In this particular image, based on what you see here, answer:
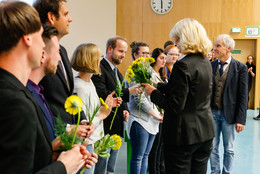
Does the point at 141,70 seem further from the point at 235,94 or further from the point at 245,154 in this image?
the point at 245,154

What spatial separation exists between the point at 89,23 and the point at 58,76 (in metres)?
5.54

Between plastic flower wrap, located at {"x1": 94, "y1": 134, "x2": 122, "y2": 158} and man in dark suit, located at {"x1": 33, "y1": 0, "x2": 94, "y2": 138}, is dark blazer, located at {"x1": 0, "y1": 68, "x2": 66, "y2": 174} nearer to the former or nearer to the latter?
plastic flower wrap, located at {"x1": 94, "y1": 134, "x2": 122, "y2": 158}

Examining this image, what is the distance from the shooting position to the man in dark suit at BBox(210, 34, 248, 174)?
336 cm

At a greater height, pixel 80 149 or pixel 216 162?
pixel 80 149

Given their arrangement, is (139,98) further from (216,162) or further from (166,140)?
(216,162)

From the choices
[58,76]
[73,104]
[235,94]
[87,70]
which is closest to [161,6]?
[235,94]

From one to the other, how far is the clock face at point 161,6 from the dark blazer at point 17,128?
31.3 ft

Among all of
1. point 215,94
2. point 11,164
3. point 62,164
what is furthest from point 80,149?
point 215,94

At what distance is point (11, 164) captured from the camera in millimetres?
774

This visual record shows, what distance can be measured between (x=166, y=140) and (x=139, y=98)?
3.18 ft

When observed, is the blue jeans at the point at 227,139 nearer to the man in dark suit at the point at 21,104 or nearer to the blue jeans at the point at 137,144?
the blue jeans at the point at 137,144

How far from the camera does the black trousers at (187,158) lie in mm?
2049

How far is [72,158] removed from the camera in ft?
3.37

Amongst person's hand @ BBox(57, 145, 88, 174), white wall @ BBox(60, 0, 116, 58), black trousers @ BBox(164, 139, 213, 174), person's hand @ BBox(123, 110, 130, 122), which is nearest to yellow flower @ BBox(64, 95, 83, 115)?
person's hand @ BBox(57, 145, 88, 174)
